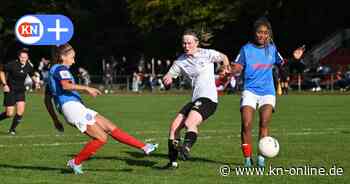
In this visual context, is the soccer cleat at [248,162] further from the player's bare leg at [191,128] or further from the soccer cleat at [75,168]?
the soccer cleat at [75,168]

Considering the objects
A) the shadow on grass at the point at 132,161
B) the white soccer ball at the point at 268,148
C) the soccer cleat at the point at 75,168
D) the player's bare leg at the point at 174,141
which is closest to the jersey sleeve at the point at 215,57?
the player's bare leg at the point at 174,141

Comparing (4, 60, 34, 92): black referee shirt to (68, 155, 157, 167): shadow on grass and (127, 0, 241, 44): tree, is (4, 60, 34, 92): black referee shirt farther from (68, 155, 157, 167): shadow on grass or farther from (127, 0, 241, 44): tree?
(127, 0, 241, 44): tree

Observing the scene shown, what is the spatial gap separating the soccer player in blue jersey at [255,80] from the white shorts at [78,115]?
7.64 ft

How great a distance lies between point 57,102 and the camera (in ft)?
44.7

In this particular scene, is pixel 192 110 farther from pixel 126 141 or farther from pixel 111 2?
pixel 111 2

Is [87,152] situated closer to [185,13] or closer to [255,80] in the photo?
[255,80]

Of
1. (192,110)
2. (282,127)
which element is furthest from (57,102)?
(282,127)

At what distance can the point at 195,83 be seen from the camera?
575 inches

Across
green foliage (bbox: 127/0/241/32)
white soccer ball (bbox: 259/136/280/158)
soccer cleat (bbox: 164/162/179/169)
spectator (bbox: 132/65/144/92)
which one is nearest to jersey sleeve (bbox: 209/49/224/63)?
white soccer ball (bbox: 259/136/280/158)

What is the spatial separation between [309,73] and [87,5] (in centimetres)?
3113

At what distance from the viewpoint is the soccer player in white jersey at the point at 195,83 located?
1430 cm

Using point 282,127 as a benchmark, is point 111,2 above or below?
above

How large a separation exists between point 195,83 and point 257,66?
3.32 ft

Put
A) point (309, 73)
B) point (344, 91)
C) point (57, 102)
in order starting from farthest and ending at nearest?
1. point (309, 73)
2. point (344, 91)
3. point (57, 102)
